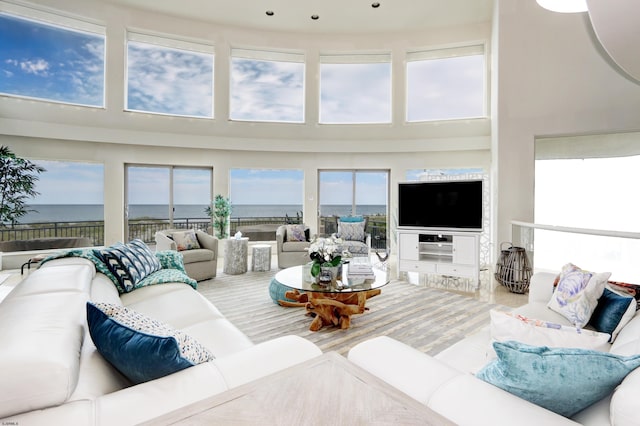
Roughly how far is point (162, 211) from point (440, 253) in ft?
18.5

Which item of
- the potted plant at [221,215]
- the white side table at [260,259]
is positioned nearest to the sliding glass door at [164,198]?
the potted plant at [221,215]

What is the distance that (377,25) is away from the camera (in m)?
6.79

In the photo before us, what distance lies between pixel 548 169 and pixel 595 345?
557cm

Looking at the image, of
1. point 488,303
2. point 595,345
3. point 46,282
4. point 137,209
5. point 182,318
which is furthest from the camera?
point 137,209

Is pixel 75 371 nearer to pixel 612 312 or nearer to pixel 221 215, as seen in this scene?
pixel 612 312

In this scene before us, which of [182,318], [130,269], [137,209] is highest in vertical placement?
[137,209]

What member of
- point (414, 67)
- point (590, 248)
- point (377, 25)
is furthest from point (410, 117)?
point (590, 248)

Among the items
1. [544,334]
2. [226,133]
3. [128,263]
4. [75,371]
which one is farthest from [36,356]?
[226,133]

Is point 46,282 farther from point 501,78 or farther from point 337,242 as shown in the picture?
point 501,78

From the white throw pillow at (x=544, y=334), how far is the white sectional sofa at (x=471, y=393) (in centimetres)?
4

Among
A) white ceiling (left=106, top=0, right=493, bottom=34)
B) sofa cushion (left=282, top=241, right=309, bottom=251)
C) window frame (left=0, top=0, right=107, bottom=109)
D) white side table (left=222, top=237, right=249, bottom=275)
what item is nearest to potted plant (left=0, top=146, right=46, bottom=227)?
window frame (left=0, top=0, right=107, bottom=109)

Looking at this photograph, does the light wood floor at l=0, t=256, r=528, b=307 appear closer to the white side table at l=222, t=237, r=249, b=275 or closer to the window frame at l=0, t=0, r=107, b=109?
the white side table at l=222, t=237, r=249, b=275

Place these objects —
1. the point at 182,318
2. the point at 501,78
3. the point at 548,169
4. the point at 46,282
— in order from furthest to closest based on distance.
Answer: the point at 548,169
the point at 501,78
the point at 182,318
the point at 46,282

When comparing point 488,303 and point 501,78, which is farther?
point 501,78
